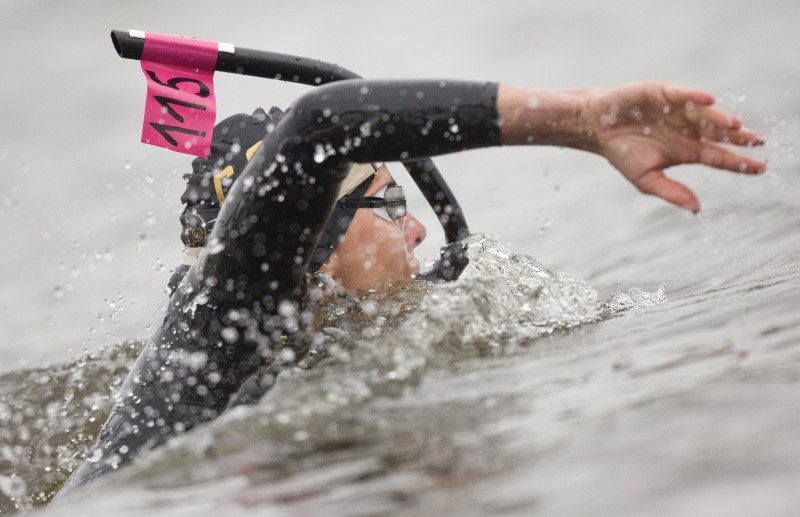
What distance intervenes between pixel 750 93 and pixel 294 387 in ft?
22.7

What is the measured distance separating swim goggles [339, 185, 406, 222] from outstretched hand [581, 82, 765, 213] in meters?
1.16

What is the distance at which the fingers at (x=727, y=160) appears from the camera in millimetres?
2252

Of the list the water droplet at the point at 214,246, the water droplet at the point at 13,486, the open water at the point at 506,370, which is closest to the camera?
the open water at the point at 506,370

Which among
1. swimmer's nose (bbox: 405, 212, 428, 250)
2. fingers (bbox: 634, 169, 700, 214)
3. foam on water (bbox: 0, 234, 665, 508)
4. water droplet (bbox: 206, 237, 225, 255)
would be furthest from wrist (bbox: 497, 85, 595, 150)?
swimmer's nose (bbox: 405, 212, 428, 250)

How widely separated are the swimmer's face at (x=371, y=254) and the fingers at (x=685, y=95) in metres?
1.41

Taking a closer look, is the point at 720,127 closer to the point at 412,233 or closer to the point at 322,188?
the point at 322,188

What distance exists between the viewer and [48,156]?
8.98 meters

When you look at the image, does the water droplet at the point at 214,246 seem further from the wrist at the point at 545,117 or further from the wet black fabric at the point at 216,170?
the wrist at the point at 545,117

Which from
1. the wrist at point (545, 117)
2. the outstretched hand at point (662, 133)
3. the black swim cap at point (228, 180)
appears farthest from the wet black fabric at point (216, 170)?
the outstretched hand at point (662, 133)

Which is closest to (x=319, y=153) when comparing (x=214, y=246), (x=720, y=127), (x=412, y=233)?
(x=214, y=246)

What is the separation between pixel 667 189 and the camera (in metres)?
2.31

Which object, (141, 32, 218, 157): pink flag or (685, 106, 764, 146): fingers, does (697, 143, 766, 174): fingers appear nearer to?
(685, 106, 764, 146): fingers

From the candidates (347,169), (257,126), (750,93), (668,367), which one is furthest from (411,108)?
(750,93)

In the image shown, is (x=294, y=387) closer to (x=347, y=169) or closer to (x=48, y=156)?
(x=347, y=169)
